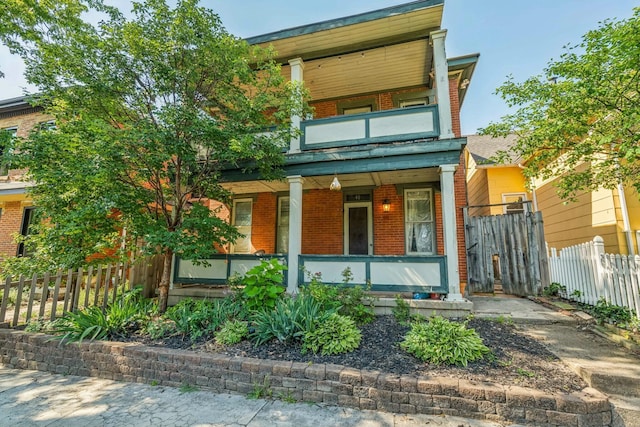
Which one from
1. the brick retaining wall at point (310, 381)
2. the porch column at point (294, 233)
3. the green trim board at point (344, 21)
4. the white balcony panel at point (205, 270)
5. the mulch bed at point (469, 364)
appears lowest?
the brick retaining wall at point (310, 381)

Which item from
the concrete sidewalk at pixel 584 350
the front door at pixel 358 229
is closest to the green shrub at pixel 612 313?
the concrete sidewalk at pixel 584 350

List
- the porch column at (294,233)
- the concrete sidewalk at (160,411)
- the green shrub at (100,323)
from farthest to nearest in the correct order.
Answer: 1. the porch column at (294,233)
2. the green shrub at (100,323)
3. the concrete sidewalk at (160,411)

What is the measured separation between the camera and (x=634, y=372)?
3.41 meters

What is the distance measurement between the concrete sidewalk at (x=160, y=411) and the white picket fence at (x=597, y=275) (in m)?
4.28

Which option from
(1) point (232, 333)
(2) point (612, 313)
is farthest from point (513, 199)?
(1) point (232, 333)

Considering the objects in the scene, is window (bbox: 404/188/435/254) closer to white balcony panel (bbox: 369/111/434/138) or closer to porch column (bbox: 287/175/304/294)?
white balcony panel (bbox: 369/111/434/138)

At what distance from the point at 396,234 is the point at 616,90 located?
550cm

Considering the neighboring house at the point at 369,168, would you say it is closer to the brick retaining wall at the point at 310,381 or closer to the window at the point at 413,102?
the window at the point at 413,102

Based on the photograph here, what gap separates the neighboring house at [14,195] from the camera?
11.4 meters

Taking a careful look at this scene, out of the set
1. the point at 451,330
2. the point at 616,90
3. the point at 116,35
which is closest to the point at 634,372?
the point at 451,330

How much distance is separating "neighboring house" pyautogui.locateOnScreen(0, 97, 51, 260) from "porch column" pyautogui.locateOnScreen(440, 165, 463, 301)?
14.4m

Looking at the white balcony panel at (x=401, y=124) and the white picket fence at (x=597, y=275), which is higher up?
the white balcony panel at (x=401, y=124)

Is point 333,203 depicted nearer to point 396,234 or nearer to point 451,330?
point 396,234

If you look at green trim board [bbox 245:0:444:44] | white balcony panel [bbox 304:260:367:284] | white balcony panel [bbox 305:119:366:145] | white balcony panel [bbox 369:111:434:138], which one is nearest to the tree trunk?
white balcony panel [bbox 304:260:367:284]
